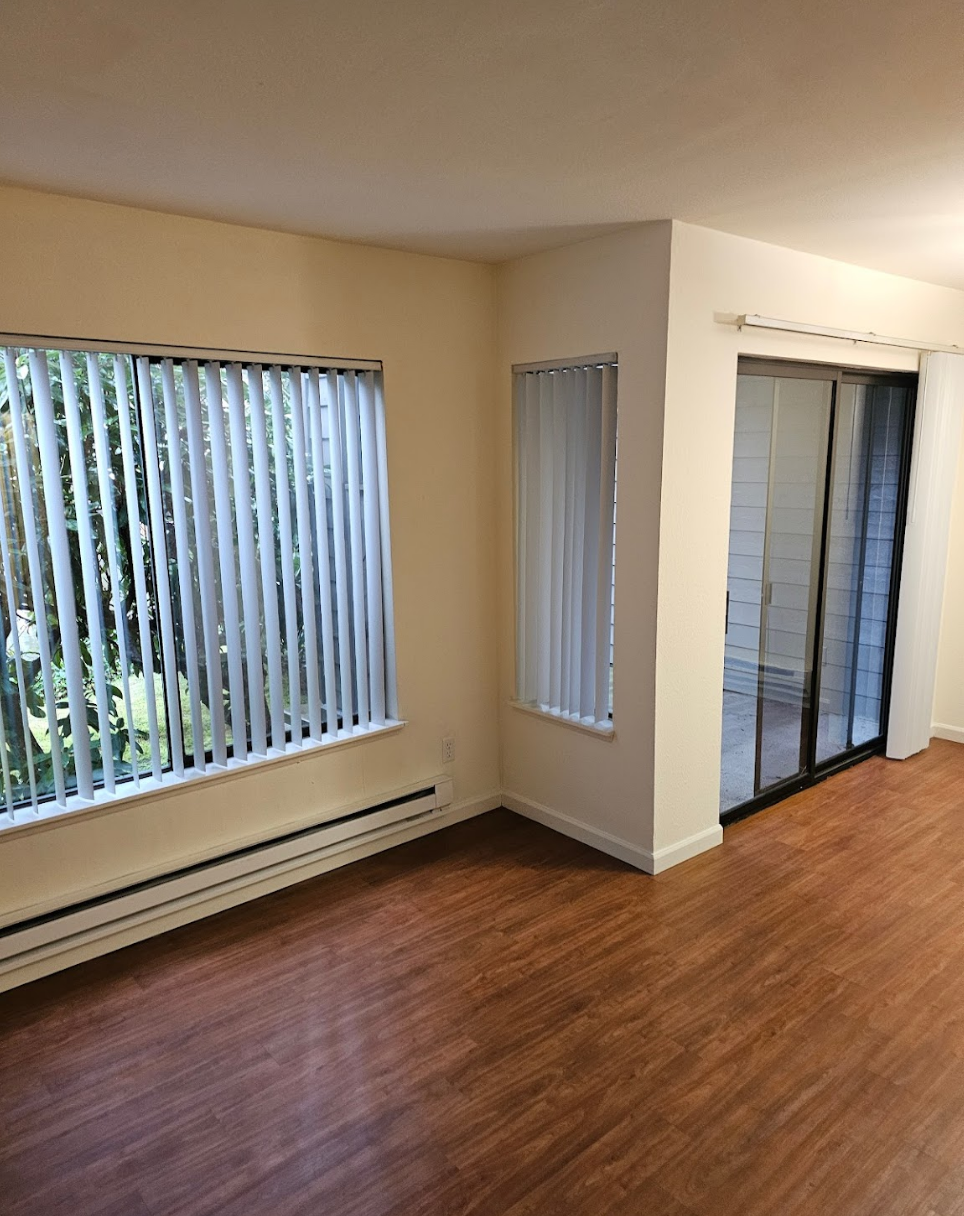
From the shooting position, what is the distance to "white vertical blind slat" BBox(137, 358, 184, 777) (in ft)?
9.19

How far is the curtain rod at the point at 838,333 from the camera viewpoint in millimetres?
3211

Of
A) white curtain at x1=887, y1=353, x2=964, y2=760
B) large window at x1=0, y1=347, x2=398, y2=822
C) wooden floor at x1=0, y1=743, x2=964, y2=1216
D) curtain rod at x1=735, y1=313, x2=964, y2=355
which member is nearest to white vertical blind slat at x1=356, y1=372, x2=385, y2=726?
large window at x1=0, y1=347, x2=398, y2=822

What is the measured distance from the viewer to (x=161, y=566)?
289 cm

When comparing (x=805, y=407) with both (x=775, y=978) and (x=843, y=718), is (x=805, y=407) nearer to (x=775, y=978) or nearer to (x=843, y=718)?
(x=843, y=718)

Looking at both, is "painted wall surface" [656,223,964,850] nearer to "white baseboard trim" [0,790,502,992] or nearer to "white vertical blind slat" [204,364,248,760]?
"white baseboard trim" [0,790,502,992]

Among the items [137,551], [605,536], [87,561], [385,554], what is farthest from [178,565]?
[605,536]

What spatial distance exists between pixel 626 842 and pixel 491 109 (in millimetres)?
2678

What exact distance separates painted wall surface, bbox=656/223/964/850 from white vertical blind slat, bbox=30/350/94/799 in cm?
198

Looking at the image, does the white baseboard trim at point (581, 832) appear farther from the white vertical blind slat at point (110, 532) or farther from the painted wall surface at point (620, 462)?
the white vertical blind slat at point (110, 532)

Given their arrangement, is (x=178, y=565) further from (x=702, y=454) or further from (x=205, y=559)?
(x=702, y=454)

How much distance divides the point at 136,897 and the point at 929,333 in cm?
443

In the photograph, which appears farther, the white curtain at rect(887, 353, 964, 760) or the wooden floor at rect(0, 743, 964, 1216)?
the white curtain at rect(887, 353, 964, 760)

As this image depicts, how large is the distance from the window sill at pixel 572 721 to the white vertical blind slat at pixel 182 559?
4.76 ft

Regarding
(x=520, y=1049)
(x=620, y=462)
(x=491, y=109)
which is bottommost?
(x=520, y=1049)
